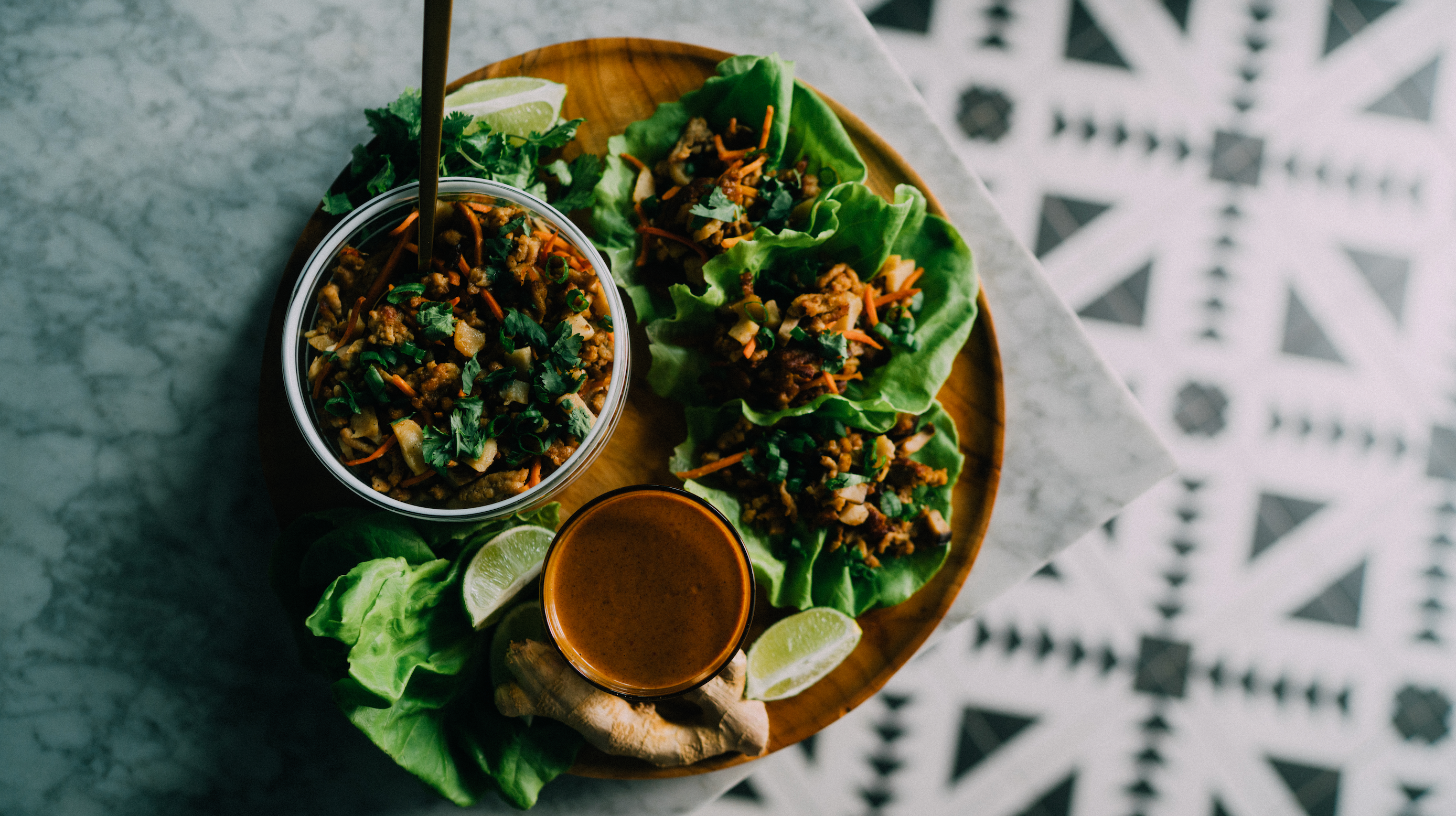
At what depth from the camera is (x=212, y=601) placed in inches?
76.9

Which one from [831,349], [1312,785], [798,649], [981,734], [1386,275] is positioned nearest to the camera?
Answer: [831,349]

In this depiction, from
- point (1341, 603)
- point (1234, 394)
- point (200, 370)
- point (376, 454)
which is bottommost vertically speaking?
point (1341, 603)

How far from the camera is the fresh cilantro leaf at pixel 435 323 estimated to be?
1.49 metres

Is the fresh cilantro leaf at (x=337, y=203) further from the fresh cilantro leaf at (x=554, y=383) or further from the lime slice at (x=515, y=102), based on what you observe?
the fresh cilantro leaf at (x=554, y=383)

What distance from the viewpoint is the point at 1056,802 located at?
2.54 m

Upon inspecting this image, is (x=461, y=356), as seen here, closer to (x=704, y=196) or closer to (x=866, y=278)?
(x=704, y=196)

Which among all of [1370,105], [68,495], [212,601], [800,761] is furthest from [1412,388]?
[68,495]

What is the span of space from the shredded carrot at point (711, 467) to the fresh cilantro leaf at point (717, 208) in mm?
465

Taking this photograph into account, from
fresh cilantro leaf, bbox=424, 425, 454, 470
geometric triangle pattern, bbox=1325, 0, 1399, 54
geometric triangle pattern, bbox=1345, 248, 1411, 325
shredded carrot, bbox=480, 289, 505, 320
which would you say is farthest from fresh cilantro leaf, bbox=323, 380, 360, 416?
geometric triangle pattern, bbox=1325, 0, 1399, 54

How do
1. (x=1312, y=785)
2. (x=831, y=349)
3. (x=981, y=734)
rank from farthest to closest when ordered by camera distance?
1. (x=1312, y=785)
2. (x=981, y=734)
3. (x=831, y=349)

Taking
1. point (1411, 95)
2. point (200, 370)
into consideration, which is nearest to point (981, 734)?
point (200, 370)

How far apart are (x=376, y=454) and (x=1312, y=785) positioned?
2.90 metres

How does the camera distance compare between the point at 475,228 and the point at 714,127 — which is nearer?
the point at 475,228

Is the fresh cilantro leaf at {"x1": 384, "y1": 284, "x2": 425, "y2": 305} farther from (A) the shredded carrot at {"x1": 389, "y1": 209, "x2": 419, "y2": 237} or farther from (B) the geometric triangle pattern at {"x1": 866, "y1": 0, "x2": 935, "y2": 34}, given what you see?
(B) the geometric triangle pattern at {"x1": 866, "y1": 0, "x2": 935, "y2": 34}
